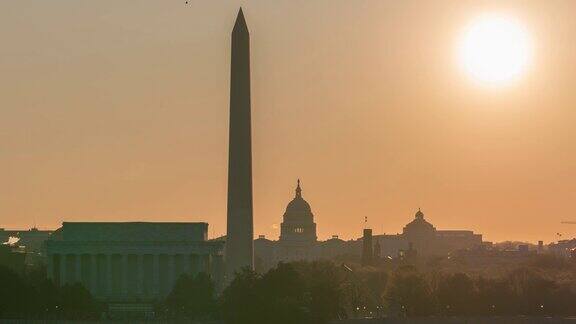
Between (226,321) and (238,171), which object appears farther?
(238,171)

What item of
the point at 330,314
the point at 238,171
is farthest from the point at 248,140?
the point at 330,314

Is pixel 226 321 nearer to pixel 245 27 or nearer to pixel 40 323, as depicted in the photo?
pixel 40 323

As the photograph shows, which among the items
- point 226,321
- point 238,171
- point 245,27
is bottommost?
point 226,321

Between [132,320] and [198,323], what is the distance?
7.80 m

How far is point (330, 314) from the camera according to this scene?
641 ft

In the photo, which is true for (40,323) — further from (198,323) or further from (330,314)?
(330,314)

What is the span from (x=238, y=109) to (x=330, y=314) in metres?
20.0

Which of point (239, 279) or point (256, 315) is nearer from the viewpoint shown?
point (256, 315)

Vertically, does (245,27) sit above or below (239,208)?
above

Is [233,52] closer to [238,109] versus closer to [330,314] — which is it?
[238,109]

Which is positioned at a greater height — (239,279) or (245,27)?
(245,27)

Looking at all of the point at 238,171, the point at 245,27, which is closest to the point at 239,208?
the point at 238,171

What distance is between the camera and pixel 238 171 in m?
198

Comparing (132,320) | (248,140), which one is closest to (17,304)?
(132,320)
